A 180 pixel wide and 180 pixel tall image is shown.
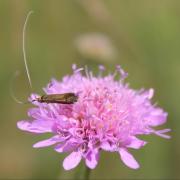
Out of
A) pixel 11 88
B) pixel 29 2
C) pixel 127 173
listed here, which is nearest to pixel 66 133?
pixel 127 173

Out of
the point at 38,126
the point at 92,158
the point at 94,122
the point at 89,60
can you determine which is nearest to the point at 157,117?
the point at 94,122

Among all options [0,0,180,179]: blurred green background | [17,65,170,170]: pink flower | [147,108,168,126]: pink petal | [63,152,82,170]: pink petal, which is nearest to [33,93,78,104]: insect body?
[17,65,170,170]: pink flower

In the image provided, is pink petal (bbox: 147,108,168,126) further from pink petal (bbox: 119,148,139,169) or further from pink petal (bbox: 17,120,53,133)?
pink petal (bbox: 17,120,53,133)

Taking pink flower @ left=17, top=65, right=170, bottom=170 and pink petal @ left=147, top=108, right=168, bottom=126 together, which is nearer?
pink flower @ left=17, top=65, right=170, bottom=170

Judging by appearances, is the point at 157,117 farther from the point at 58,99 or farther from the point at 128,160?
the point at 58,99

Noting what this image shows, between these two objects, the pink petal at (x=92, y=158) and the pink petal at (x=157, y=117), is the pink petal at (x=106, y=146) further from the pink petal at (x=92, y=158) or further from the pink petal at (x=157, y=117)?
the pink petal at (x=157, y=117)

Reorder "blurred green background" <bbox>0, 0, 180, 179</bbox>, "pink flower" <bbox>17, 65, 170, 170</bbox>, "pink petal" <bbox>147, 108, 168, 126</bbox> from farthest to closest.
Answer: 1. "blurred green background" <bbox>0, 0, 180, 179</bbox>
2. "pink petal" <bbox>147, 108, 168, 126</bbox>
3. "pink flower" <bbox>17, 65, 170, 170</bbox>

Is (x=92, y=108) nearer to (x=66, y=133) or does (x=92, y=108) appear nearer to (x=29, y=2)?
(x=66, y=133)
